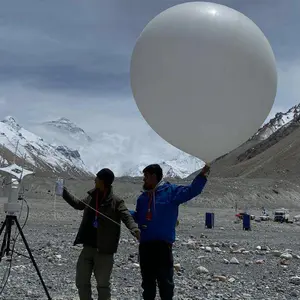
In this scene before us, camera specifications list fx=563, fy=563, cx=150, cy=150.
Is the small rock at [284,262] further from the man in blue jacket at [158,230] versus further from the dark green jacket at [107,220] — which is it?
the dark green jacket at [107,220]

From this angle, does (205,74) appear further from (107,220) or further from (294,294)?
(294,294)

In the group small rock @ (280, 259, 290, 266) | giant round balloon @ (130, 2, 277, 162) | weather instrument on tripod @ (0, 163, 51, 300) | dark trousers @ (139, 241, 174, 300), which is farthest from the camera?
small rock @ (280, 259, 290, 266)

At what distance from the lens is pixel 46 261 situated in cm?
1207

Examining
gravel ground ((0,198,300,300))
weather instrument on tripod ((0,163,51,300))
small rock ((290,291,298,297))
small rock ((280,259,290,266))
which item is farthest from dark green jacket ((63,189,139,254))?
small rock ((280,259,290,266))

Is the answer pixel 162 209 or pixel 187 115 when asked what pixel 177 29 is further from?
pixel 162 209

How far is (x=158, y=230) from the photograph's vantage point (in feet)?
20.7

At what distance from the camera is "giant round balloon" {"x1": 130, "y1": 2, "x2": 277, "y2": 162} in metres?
5.77

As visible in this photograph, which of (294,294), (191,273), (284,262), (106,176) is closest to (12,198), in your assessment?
(106,176)

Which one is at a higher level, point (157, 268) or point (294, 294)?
point (157, 268)

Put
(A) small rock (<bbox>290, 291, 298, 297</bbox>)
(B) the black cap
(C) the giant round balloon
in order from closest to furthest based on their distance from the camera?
(C) the giant round balloon
(B) the black cap
(A) small rock (<bbox>290, 291, 298, 297</bbox>)

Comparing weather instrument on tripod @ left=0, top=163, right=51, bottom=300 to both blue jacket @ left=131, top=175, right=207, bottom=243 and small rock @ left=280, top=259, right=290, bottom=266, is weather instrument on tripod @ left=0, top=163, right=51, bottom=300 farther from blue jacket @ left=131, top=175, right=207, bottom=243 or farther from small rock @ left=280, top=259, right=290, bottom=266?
small rock @ left=280, top=259, right=290, bottom=266

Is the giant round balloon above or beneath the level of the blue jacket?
above

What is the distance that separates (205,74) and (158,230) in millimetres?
1822

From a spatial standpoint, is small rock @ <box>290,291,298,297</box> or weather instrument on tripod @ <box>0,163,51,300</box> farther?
small rock @ <box>290,291,298,297</box>
